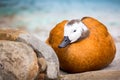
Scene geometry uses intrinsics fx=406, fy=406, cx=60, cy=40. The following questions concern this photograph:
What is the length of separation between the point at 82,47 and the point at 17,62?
66cm

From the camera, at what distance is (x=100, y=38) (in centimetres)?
314

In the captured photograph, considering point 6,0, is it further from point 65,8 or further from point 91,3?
point 91,3

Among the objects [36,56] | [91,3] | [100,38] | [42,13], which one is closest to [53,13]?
[42,13]

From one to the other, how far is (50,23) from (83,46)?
1816 millimetres

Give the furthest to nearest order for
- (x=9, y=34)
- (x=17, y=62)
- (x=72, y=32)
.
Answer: (x=72, y=32)
(x=9, y=34)
(x=17, y=62)

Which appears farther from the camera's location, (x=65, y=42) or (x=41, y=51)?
(x=65, y=42)

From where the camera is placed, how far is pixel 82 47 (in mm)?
3051

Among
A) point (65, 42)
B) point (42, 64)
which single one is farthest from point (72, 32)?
point (42, 64)

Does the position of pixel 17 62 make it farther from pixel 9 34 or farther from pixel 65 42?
pixel 65 42

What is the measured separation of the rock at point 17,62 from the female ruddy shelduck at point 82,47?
45 cm

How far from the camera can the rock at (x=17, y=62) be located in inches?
99.9

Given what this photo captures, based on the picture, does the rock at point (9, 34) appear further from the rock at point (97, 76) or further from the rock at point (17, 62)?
the rock at point (97, 76)

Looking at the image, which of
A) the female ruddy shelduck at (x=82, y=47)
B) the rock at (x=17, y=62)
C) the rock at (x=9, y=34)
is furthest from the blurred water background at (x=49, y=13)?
the rock at (x=17, y=62)

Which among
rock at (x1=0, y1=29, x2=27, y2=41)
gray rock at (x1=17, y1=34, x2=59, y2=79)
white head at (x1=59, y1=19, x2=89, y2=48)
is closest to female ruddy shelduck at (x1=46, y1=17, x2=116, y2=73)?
white head at (x1=59, y1=19, x2=89, y2=48)
